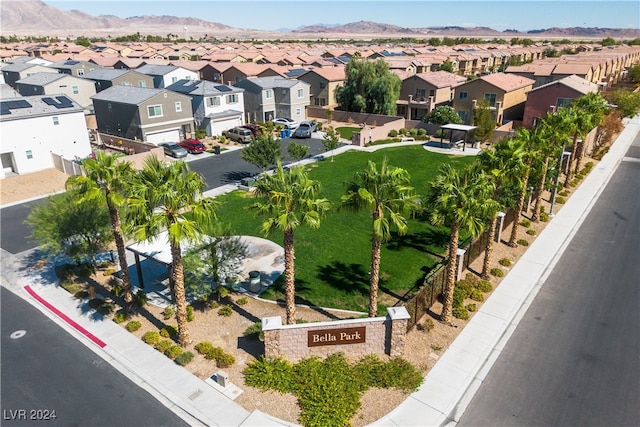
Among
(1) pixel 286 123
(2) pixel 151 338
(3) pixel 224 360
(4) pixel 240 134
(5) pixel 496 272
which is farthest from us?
(1) pixel 286 123

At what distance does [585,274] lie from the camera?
2503 cm

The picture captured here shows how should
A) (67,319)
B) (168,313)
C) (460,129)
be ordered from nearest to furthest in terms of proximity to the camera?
(67,319) < (168,313) < (460,129)

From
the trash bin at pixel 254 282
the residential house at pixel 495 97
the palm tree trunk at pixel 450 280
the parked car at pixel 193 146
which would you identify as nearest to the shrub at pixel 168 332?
the trash bin at pixel 254 282

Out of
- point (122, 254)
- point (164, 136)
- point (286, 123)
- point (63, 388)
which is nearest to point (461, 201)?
point (122, 254)

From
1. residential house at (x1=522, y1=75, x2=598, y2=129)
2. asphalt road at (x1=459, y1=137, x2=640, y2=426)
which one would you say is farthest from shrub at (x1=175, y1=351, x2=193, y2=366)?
residential house at (x1=522, y1=75, x2=598, y2=129)

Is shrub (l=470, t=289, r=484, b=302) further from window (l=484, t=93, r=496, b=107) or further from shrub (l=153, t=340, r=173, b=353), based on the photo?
window (l=484, t=93, r=496, b=107)

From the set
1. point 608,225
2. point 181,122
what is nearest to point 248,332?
point 608,225

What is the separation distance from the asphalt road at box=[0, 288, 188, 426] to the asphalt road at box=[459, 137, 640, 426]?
11.7 m

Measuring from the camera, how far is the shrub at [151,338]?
19.3 meters

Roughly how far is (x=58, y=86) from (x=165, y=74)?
16.7 meters

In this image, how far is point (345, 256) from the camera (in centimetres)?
2647

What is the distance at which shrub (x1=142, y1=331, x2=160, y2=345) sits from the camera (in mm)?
19328

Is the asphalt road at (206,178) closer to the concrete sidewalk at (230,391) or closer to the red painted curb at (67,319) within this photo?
the concrete sidewalk at (230,391)

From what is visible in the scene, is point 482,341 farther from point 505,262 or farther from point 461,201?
point 505,262
